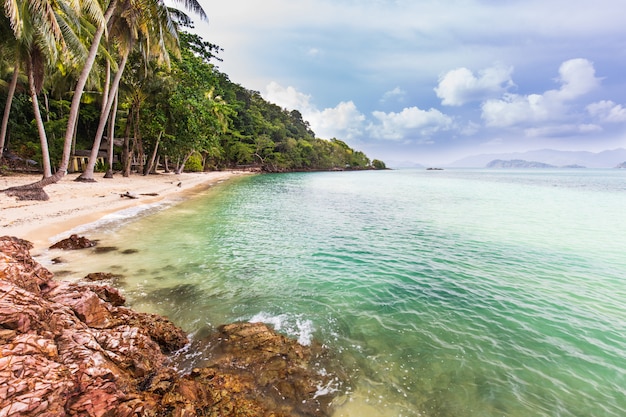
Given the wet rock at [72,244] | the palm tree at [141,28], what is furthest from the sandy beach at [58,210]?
the palm tree at [141,28]

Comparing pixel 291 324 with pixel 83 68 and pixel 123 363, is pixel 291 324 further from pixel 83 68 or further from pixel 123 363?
pixel 83 68

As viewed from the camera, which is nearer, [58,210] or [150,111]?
[58,210]

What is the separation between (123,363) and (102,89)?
113ft

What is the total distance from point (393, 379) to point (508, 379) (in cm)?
172

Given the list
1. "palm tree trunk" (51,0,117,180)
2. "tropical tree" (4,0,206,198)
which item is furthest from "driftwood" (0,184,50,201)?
"palm tree trunk" (51,0,117,180)

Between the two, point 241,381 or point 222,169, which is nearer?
point 241,381

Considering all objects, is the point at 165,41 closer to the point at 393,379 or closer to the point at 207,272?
the point at 207,272

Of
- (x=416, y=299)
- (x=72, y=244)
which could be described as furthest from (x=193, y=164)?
(x=416, y=299)

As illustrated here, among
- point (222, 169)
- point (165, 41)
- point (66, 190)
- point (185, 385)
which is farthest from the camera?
point (222, 169)

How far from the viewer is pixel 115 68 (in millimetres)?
22453

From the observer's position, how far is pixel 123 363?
346 centimetres

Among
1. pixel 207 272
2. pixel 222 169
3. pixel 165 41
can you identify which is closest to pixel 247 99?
pixel 222 169

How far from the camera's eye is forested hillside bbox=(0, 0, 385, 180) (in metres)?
15.6

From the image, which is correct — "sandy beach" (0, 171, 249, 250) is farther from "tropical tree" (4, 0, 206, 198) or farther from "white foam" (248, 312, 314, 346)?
"white foam" (248, 312, 314, 346)
